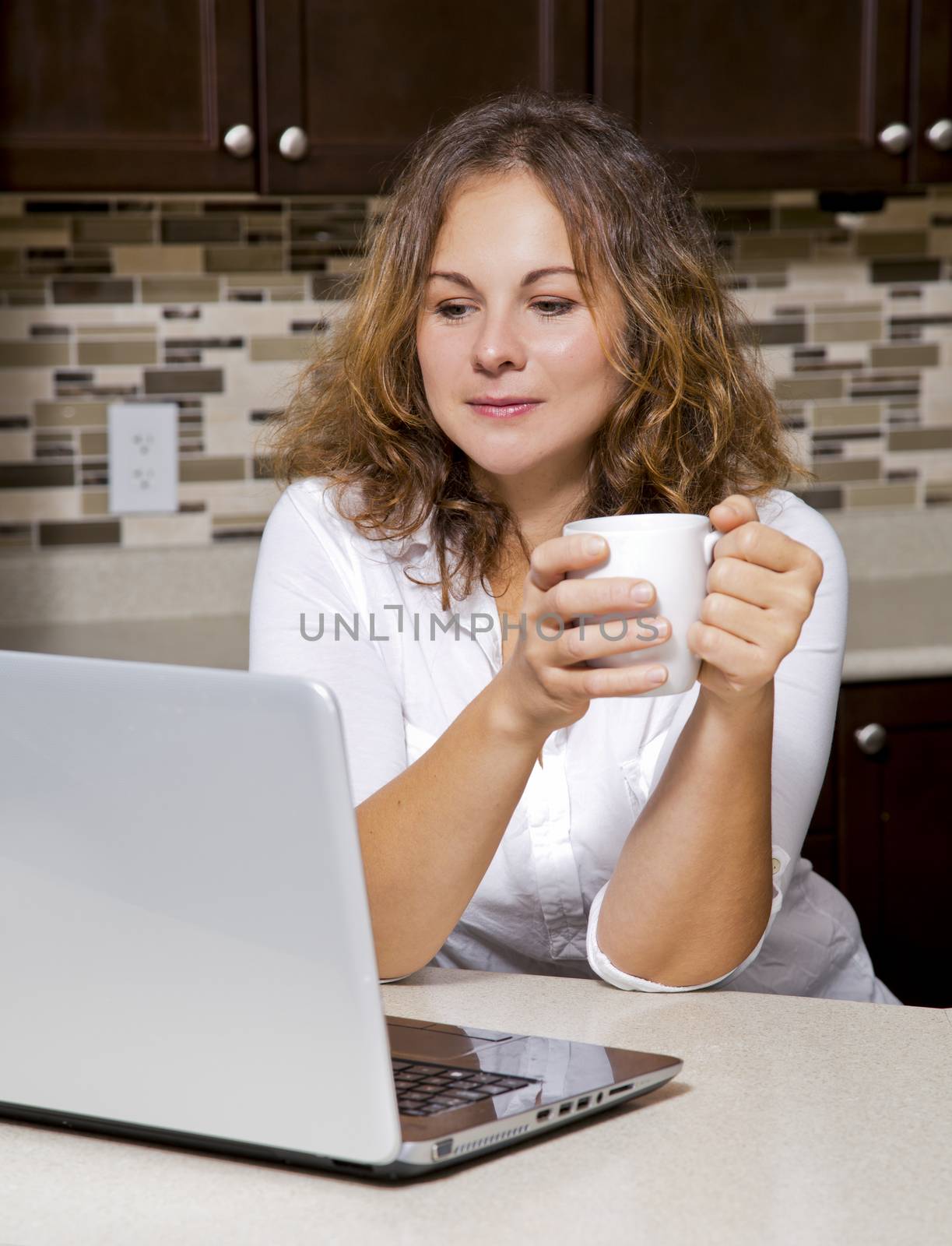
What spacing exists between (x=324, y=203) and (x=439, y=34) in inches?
15.6

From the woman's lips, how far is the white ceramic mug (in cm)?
46

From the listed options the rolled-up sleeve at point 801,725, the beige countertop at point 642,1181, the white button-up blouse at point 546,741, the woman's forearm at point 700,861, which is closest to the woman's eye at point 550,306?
the white button-up blouse at point 546,741

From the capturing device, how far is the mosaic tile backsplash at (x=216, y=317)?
2.43 meters

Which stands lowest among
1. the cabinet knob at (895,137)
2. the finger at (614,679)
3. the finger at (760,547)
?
the finger at (614,679)

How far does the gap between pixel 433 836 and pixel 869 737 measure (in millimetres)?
1206

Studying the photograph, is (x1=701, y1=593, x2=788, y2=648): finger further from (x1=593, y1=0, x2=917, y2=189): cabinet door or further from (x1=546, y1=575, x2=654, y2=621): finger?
(x1=593, y1=0, x2=917, y2=189): cabinet door

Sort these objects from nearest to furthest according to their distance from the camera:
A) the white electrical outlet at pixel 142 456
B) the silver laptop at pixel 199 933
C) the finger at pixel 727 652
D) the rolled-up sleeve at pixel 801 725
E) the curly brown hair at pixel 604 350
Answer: the silver laptop at pixel 199 933
the finger at pixel 727 652
the rolled-up sleeve at pixel 801 725
the curly brown hair at pixel 604 350
the white electrical outlet at pixel 142 456

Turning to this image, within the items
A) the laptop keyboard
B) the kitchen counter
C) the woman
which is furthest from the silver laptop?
the kitchen counter

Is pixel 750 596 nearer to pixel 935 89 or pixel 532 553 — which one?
pixel 532 553

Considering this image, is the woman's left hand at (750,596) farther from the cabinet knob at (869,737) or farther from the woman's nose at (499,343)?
the cabinet knob at (869,737)

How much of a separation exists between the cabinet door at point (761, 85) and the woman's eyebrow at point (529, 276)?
101cm

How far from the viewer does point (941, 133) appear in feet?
7.77

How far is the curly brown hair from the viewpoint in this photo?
1390 mm

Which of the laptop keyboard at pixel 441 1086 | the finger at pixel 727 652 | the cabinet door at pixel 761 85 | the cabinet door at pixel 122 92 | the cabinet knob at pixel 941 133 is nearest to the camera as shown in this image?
the laptop keyboard at pixel 441 1086
